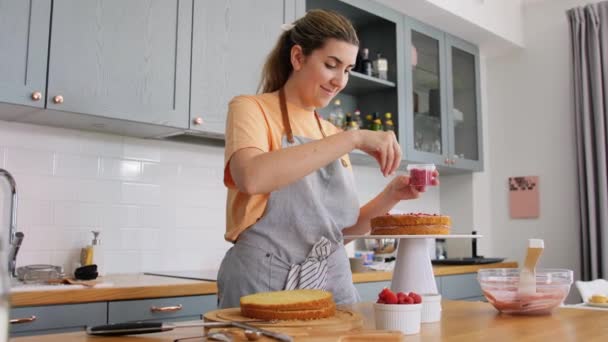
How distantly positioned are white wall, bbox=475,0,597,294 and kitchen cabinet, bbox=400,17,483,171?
25 cm

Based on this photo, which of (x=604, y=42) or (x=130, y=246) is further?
(x=604, y=42)

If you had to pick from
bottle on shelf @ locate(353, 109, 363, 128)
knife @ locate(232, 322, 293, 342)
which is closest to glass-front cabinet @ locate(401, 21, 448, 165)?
bottle on shelf @ locate(353, 109, 363, 128)

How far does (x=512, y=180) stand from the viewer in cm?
422

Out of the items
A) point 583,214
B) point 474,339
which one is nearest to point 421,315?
point 474,339

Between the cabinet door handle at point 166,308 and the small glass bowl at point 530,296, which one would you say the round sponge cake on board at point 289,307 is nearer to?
the small glass bowl at point 530,296

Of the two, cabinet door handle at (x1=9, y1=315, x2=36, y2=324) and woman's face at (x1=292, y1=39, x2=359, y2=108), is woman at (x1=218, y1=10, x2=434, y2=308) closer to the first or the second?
woman's face at (x1=292, y1=39, x2=359, y2=108)

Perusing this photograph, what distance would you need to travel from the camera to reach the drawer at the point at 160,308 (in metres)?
1.99

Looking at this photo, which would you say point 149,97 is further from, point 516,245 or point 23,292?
point 516,245

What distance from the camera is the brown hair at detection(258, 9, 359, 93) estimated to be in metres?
1.57

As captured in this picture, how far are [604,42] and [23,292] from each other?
352cm

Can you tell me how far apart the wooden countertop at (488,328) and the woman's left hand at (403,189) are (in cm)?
32

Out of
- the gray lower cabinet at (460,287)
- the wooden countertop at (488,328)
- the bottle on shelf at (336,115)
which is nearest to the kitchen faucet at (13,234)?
the wooden countertop at (488,328)

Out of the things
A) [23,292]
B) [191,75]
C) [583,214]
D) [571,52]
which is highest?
[571,52]

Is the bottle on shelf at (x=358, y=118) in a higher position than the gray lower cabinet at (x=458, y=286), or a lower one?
higher
